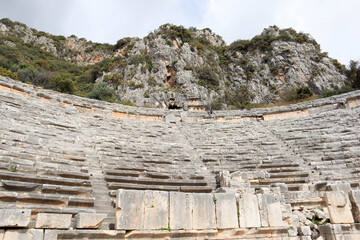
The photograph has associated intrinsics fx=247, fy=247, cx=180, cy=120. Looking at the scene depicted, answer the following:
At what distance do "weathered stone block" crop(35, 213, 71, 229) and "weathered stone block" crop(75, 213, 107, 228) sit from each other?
0.14 m

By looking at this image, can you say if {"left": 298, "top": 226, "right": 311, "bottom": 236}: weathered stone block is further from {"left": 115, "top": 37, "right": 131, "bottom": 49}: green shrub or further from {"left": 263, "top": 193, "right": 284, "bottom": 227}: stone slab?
{"left": 115, "top": 37, "right": 131, "bottom": 49}: green shrub

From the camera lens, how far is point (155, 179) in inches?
269

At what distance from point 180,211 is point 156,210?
0.44 metres

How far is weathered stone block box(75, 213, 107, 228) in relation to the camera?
3.80m

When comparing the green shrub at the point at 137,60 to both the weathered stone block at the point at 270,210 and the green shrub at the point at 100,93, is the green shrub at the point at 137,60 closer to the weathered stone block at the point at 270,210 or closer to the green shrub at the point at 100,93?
the green shrub at the point at 100,93

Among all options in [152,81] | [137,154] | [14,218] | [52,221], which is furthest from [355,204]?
[152,81]

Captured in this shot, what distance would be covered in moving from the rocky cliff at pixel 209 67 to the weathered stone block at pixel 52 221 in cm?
2411

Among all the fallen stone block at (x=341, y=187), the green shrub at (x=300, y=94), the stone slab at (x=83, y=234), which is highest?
the green shrub at (x=300, y=94)

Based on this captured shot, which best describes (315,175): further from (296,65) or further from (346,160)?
(296,65)

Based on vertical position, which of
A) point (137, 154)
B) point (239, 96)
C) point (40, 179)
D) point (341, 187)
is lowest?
point (341, 187)

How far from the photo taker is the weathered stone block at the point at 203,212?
4.41 metres

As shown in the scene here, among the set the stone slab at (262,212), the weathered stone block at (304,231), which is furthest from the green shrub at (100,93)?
the weathered stone block at (304,231)

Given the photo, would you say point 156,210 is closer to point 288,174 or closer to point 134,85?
point 288,174

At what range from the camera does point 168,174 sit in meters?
7.29
